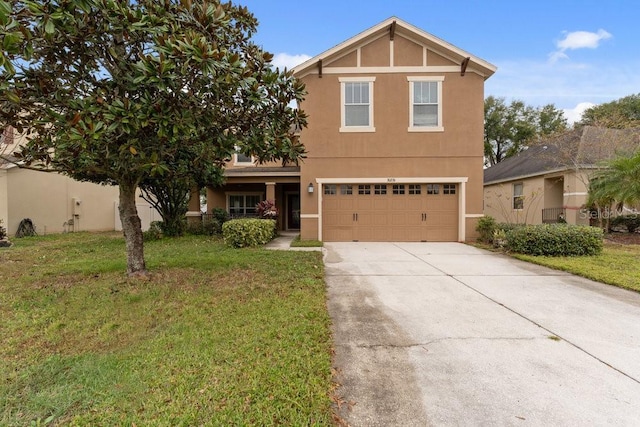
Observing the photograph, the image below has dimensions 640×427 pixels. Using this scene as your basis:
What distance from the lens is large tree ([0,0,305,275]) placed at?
366cm

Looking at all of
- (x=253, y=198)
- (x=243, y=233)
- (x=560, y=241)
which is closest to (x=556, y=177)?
(x=560, y=241)

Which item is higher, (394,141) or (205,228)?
(394,141)

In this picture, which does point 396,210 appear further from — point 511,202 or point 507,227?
point 511,202

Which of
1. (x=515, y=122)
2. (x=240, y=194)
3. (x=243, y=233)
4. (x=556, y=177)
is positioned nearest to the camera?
(x=243, y=233)

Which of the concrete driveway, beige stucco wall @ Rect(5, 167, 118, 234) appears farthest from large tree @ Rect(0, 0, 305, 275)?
beige stucco wall @ Rect(5, 167, 118, 234)

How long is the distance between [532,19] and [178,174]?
13.4 metres

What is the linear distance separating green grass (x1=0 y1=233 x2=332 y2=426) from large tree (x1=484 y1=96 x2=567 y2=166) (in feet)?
97.5

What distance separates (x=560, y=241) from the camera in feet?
27.8

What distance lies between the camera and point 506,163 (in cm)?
2161

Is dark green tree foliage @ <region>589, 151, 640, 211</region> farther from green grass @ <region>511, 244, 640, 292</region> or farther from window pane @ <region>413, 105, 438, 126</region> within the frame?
window pane @ <region>413, 105, 438, 126</region>

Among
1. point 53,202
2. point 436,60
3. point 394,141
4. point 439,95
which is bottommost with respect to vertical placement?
point 53,202

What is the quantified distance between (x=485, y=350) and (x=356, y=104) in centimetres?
988

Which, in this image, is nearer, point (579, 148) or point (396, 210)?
point (396, 210)

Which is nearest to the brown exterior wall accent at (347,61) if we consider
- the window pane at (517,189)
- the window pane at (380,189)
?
the window pane at (380,189)
